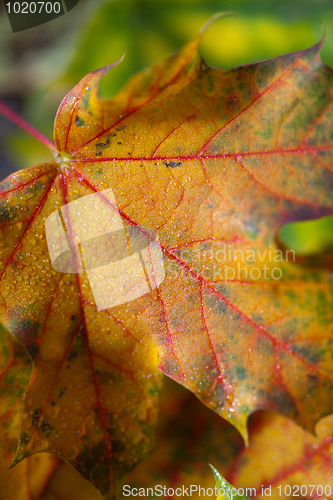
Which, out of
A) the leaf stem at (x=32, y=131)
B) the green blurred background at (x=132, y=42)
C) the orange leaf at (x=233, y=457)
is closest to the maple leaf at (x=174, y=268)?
the leaf stem at (x=32, y=131)

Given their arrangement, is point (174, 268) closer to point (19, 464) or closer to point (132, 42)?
point (19, 464)

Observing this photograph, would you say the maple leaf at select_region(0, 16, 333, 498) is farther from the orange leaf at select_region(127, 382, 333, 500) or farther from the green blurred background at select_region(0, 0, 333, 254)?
the green blurred background at select_region(0, 0, 333, 254)

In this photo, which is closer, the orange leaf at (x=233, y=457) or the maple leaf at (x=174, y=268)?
the maple leaf at (x=174, y=268)

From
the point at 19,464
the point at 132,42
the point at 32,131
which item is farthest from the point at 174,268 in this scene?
the point at 132,42

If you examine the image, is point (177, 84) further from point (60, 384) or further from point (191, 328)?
point (60, 384)

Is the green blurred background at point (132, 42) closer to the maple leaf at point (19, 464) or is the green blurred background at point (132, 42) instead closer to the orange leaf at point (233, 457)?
the orange leaf at point (233, 457)

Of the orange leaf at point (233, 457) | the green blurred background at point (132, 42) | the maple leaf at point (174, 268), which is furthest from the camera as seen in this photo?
the green blurred background at point (132, 42)

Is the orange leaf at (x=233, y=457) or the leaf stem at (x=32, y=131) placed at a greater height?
the leaf stem at (x=32, y=131)

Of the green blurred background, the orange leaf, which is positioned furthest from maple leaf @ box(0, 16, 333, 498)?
the green blurred background
